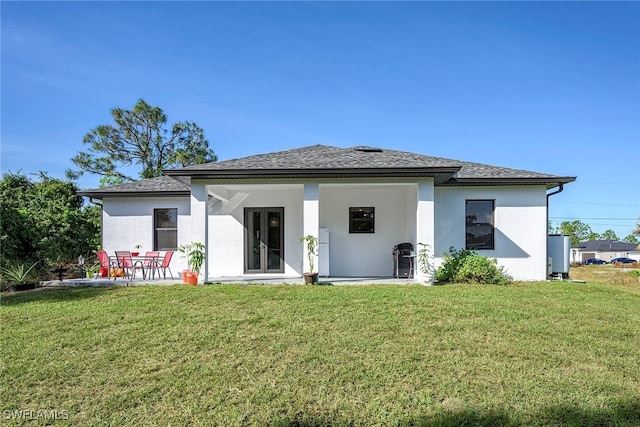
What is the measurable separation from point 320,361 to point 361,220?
8.31 m

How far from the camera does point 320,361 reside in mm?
4871

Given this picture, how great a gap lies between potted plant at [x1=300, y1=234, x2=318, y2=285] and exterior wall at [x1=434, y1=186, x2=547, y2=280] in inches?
163

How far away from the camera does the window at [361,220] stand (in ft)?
42.1

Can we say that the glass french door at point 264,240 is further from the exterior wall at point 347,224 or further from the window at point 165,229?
the window at point 165,229

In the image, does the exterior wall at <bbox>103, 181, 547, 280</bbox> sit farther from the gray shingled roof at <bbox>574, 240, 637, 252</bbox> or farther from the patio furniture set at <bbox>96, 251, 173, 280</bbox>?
the gray shingled roof at <bbox>574, 240, 637, 252</bbox>

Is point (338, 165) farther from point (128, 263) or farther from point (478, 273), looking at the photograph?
point (128, 263)

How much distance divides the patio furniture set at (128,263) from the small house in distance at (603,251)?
81.3 m

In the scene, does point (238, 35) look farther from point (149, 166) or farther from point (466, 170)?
point (149, 166)

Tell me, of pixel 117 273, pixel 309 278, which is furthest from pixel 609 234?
pixel 117 273

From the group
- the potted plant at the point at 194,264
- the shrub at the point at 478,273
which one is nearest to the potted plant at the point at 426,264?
the shrub at the point at 478,273

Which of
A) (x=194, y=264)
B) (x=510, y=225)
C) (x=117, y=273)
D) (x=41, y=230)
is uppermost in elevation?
(x=510, y=225)

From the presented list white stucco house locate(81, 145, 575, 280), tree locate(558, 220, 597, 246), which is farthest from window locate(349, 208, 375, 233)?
tree locate(558, 220, 597, 246)

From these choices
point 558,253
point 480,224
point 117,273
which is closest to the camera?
point 480,224

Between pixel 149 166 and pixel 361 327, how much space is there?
2823cm
